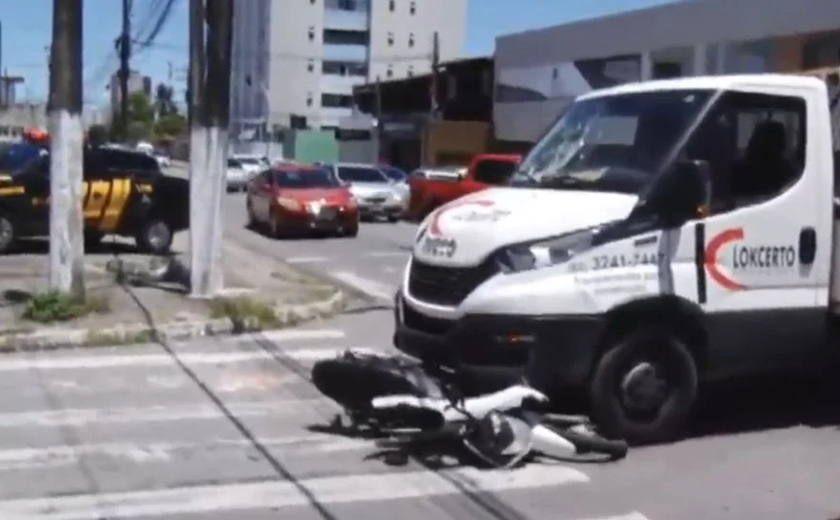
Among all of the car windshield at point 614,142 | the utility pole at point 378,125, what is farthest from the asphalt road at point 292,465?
the utility pole at point 378,125

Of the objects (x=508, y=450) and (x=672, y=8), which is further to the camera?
(x=672, y=8)

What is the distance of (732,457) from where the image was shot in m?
9.08

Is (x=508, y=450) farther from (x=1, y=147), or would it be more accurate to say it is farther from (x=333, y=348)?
(x=1, y=147)

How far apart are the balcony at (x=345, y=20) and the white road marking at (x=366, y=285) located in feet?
285

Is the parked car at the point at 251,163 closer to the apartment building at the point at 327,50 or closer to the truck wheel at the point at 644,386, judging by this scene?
the apartment building at the point at 327,50

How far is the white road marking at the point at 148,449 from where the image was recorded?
8.84 metres

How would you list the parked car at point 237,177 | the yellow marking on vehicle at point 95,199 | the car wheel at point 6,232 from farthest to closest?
the parked car at point 237,177 → the yellow marking on vehicle at point 95,199 → the car wheel at point 6,232

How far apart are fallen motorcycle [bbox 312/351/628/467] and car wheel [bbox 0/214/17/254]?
47.4 ft

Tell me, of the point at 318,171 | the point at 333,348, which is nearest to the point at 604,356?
the point at 333,348

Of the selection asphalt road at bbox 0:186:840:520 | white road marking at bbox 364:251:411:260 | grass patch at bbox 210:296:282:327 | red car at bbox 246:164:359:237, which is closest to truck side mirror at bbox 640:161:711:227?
asphalt road at bbox 0:186:840:520

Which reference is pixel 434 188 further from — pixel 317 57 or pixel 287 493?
pixel 317 57

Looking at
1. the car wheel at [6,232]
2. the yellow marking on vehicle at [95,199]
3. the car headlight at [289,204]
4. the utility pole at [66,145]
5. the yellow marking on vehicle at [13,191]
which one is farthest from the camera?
the car headlight at [289,204]

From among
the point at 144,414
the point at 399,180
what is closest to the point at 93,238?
the point at 144,414

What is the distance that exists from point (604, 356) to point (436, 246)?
1.30 m
